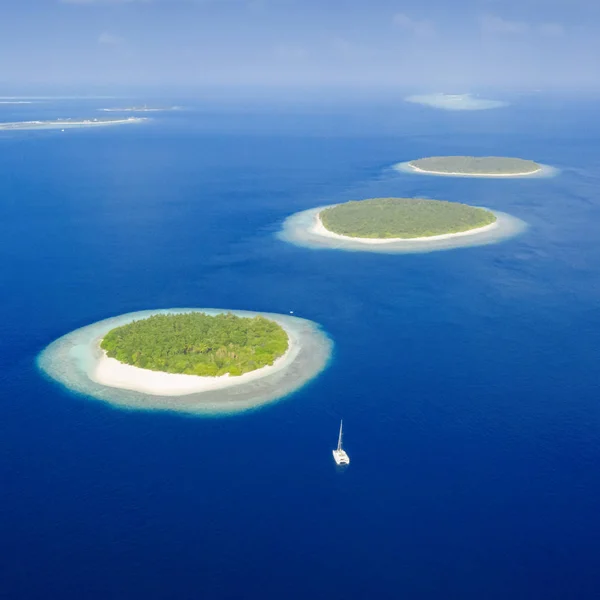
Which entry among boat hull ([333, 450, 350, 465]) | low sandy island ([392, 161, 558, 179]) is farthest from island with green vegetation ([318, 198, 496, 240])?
boat hull ([333, 450, 350, 465])

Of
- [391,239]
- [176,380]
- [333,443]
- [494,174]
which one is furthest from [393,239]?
[494,174]

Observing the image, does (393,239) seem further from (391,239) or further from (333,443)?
(333,443)

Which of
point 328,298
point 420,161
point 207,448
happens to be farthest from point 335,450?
point 420,161

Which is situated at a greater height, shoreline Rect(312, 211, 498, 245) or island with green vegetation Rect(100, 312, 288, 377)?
island with green vegetation Rect(100, 312, 288, 377)

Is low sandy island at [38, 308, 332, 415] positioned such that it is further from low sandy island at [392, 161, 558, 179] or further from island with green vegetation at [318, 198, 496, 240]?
low sandy island at [392, 161, 558, 179]

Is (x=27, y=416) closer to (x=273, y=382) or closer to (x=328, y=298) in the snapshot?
(x=273, y=382)

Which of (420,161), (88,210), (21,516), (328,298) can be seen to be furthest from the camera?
(420,161)

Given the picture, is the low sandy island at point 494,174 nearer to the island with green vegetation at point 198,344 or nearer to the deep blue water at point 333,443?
the deep blue water at point 333,443
